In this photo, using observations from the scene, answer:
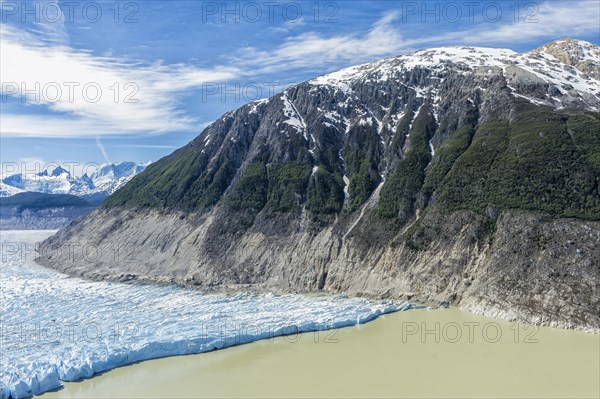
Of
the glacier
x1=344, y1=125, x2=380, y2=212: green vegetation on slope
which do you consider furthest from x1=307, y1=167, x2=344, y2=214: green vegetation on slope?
the glacier

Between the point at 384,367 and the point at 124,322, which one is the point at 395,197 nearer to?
the point at 384,367

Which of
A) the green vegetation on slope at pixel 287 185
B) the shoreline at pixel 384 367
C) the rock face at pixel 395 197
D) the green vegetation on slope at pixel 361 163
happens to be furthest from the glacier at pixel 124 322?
the green vegetation on slope at pixel 361 163

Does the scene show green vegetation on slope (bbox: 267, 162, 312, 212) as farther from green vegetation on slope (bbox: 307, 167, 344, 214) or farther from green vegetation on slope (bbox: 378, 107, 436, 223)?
green vegetation on slope (bbox: 378, 107, 436, 223)

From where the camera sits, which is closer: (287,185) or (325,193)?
(325,193)

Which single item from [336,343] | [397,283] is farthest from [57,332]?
[397,283]

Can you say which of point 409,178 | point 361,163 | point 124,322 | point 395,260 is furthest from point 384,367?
point 361,163

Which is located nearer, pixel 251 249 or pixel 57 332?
A: pixel 57 332

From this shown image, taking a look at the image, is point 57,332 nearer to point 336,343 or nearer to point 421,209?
point 336,343
